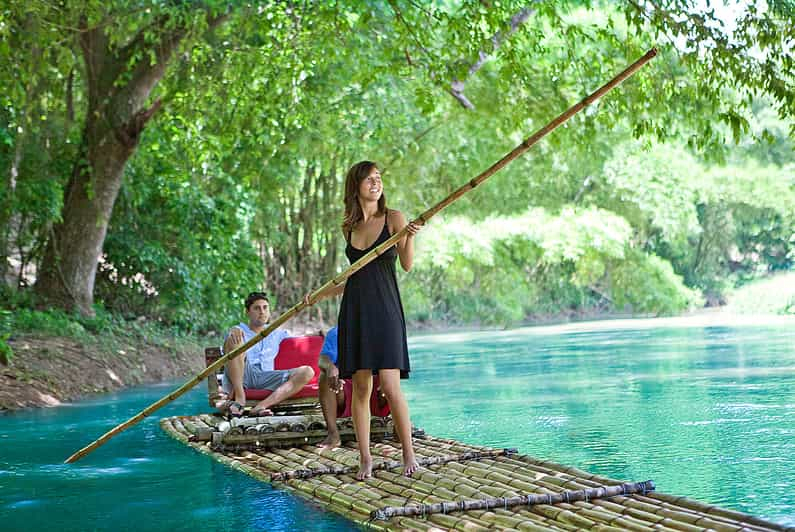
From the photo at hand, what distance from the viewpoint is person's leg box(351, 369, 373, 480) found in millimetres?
5879

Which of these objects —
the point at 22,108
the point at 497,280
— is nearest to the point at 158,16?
the point at 22,108

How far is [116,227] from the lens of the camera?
16.5 m

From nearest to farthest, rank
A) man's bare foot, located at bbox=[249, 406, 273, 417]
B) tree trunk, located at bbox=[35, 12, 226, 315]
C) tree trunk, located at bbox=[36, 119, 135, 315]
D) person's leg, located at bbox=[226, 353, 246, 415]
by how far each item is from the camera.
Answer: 1. man's bare foot, located at bbox=[249, 406, 273, 417]
2. person's leg, located at bbox=[226, 353, 246, 415]
3. tree trunk, located at bbox=[35, 12, 226, 315]
4. tree trunk, located at bbox=[36, 119, 135, 315]

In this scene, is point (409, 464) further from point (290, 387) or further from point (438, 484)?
point (290, 387)

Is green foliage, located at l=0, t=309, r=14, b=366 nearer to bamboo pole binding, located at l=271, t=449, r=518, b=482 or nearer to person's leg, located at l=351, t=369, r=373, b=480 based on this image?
bamboo pole binding, located at l=271, t=449, r=518, b=482

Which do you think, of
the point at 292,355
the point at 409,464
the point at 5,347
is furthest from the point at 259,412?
the point at 5,347

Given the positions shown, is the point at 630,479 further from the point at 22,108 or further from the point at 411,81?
the point at 411,81

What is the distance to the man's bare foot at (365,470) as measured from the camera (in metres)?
5.83

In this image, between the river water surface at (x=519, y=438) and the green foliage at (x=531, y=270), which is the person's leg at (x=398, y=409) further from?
the green foliage at (x=531, y=270)

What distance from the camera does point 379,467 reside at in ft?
19.9

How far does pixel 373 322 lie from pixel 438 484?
940mm

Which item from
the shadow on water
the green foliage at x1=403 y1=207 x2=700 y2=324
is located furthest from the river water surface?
the green foliage at x1=403 y1=207 x2=700 y2=324

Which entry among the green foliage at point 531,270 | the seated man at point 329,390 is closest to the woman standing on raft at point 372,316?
the seated man at point 329,390

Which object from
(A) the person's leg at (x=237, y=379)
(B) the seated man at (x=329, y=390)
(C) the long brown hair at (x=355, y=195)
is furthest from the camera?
(A) the person's leg at (x=237, y=379)
